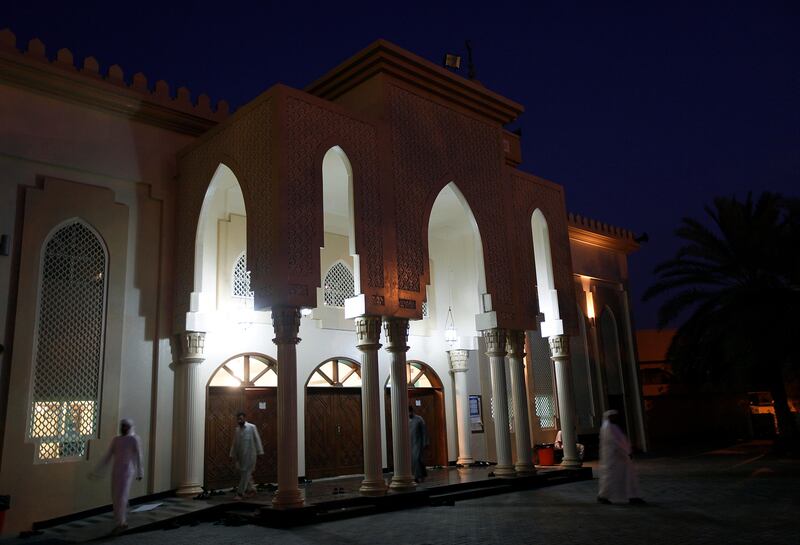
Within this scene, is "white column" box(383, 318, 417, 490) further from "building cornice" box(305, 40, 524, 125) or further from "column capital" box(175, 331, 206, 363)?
"building cornice" box(305, 40, 524, 125)

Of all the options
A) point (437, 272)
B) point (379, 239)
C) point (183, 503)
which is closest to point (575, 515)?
point (379, 239)

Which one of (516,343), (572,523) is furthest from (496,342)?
(572,523)

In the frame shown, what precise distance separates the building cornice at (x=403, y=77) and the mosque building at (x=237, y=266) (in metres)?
0.04

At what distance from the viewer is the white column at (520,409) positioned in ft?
39.9

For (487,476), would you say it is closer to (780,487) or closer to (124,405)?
(780,487)

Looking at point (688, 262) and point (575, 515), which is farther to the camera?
point (688, 262)

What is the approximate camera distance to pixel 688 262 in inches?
724

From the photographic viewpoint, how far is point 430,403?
15.1 metres

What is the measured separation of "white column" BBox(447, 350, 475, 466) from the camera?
14664mm

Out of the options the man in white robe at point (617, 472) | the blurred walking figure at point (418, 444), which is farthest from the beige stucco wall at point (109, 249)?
the man in white robe at point (617, 472)

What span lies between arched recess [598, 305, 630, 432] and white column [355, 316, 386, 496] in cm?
1134

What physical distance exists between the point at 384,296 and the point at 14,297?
5.24 m

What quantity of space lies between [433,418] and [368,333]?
5.55 meters

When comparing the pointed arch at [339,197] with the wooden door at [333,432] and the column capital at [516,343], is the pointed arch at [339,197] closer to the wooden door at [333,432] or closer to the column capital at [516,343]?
the wooden door at [333,432]
